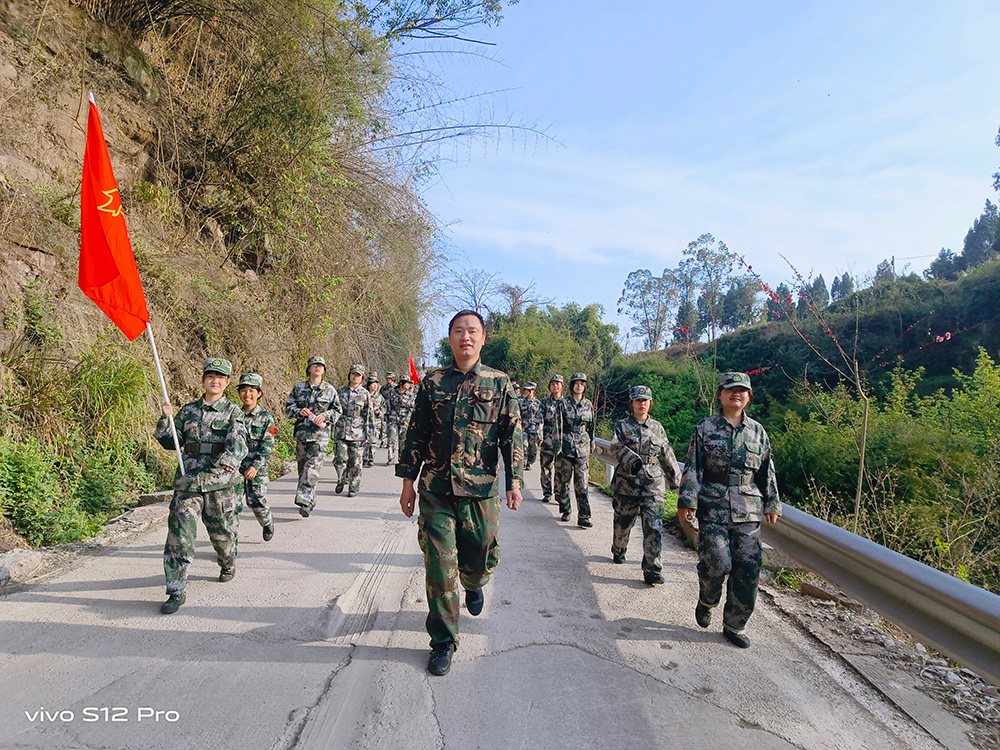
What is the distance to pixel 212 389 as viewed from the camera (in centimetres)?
495

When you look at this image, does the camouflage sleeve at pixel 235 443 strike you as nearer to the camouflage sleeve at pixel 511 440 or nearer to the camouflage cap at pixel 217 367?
the camouflage cap at pixel 217 367

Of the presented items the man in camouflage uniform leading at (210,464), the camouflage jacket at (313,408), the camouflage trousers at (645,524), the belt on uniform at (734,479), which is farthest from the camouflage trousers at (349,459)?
the belt on uniform at (734,479)

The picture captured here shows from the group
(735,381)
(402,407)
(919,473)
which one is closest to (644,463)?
(735,381)

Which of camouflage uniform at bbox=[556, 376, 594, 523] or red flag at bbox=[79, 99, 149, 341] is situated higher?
red flag at bbox=[79, 99, 149, 341]

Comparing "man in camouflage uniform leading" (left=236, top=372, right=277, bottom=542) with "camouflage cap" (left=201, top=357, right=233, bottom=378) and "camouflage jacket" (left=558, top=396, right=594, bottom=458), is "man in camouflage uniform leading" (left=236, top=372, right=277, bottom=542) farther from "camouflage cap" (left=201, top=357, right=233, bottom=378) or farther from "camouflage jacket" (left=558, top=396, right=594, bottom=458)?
"camouflage jacket" (left=558, top=396, right=594, bottom=458)

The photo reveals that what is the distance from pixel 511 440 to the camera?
12.9 feet

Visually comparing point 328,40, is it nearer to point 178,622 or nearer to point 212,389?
point 212,389

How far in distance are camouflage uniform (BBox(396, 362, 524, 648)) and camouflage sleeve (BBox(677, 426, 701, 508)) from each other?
1412mm

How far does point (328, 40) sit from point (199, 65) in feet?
10.6

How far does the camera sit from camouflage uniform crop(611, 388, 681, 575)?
558 centimetres

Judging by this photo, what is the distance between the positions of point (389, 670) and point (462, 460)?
1319 mm

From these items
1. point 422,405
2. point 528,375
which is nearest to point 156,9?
point 422,405

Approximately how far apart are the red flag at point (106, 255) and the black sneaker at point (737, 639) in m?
5.37

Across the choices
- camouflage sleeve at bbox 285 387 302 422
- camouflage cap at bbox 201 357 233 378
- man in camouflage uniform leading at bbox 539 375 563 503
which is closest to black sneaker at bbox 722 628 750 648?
camouflage cap at bbox 201 357 233 378
